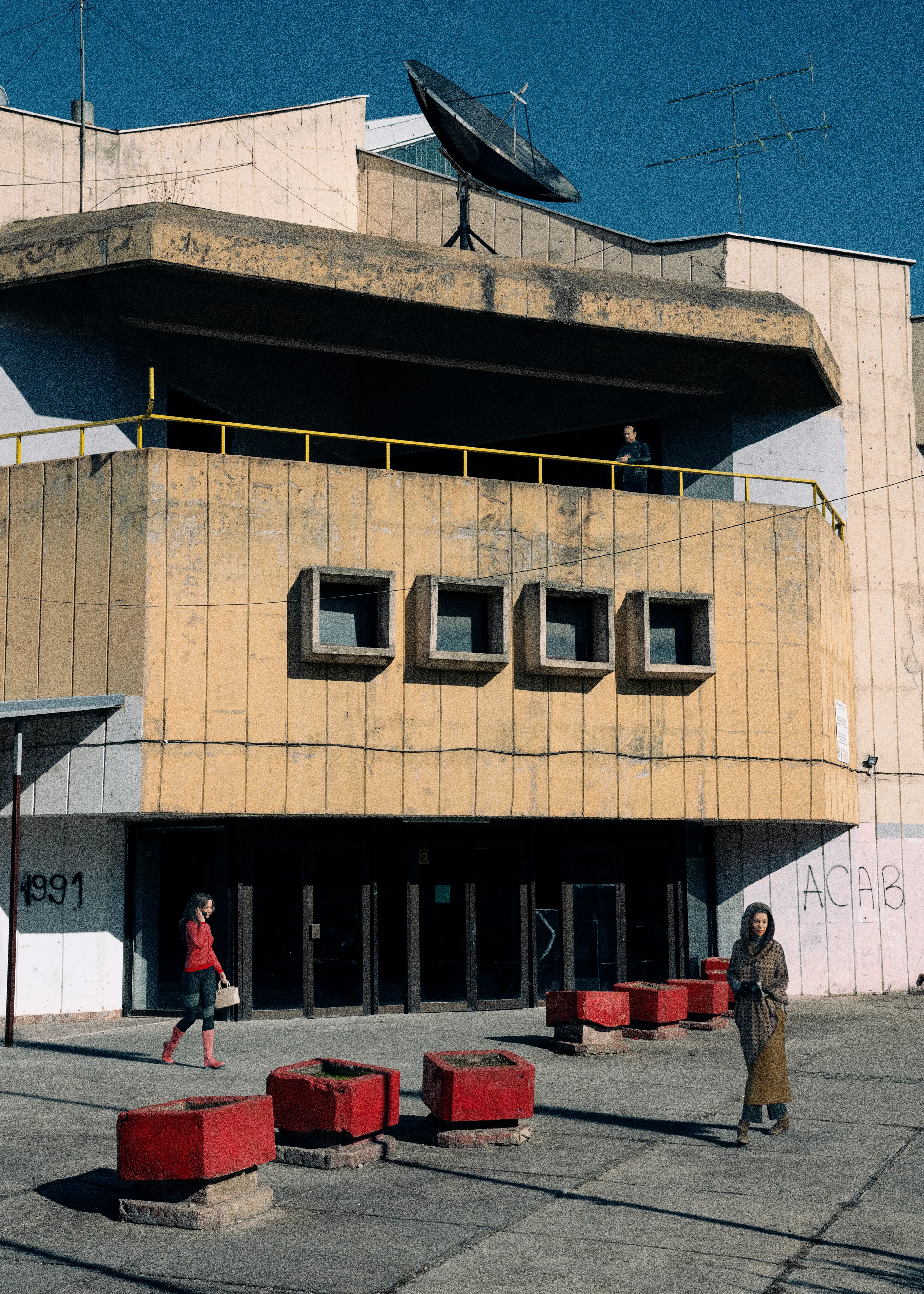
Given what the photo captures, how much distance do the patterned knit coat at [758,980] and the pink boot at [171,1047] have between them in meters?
Result: 6.36

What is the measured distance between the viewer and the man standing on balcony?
22297 millimetres

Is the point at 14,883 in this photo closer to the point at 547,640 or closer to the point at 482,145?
the point at 547,640

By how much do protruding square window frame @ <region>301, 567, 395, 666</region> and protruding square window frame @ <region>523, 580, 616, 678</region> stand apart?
2.21 metres

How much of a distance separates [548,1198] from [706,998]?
975 cm

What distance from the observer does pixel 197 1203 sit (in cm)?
848

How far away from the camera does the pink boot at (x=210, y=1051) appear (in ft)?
47.1

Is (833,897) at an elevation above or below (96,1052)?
above

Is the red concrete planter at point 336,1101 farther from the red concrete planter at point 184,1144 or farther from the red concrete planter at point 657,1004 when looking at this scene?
the red concrete planter at point 657,1004

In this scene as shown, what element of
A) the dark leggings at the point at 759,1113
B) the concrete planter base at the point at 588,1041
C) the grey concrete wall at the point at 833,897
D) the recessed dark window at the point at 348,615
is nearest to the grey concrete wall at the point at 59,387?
the recessed dark window at the point at 348,615

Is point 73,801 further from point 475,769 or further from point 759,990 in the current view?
point 759,990

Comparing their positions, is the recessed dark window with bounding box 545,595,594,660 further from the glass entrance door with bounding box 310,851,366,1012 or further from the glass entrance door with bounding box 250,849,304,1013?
the glass entrance door with bounding box 250,849,304,1013

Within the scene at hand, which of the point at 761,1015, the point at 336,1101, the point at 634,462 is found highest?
the point at 634,462

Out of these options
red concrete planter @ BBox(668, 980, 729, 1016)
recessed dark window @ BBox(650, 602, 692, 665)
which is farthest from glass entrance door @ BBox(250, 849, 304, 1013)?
recessed dark window @ BBox(650, 602, 692, 665)

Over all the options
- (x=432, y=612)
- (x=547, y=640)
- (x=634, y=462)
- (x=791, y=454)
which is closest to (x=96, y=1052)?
(x=432, y=612)
